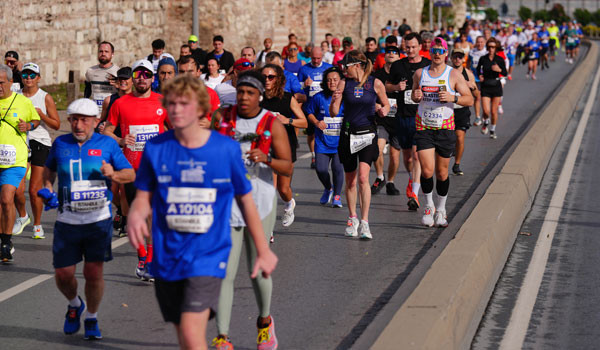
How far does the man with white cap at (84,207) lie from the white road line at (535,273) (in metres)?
2.56

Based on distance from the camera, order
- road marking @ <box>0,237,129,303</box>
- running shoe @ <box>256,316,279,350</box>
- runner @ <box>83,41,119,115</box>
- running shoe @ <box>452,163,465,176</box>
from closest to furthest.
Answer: running shoe @ <box>256,316,279,350</box>, road marking @ <box>0,237,129,303</box>, runner @ <box>83,41,119,115</box>, running shoe @ <box>452,163,465,176</box>

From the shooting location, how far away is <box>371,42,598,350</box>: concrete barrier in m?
5.89

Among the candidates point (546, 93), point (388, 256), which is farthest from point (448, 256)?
point (546, 93)

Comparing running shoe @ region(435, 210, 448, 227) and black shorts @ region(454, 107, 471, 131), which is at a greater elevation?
black shorts @ region(454, 107, 471, 131)

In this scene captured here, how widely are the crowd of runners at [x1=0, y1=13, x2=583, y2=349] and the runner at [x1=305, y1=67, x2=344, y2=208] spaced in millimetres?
13

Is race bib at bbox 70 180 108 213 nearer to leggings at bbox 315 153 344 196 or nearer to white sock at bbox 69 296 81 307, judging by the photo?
white sock at bbox 69 296 81 307

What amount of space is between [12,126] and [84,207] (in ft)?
9.62

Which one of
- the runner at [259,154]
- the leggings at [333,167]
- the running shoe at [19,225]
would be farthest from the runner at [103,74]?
the runner at [259,154]

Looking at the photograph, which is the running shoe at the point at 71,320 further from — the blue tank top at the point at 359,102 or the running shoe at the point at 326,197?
the running shoe at the point at 326,197

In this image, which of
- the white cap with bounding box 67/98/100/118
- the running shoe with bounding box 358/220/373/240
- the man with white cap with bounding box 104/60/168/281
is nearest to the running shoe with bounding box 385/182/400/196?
the running shoe with bounding box 358/220/373/240

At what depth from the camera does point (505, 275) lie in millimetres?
8758

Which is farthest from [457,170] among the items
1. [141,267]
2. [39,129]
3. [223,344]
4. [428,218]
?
[223,344]

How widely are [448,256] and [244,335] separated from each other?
173 centimetres

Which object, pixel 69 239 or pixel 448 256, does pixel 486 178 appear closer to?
pixel 448 256
